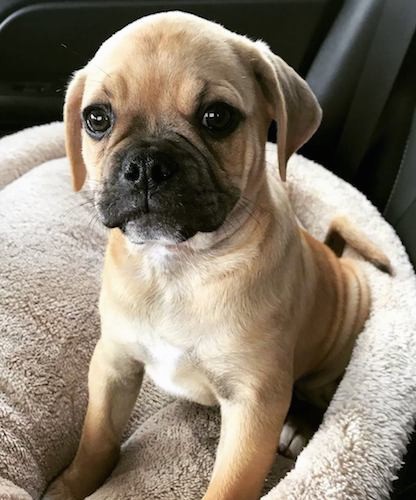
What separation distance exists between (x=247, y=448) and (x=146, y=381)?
49cm

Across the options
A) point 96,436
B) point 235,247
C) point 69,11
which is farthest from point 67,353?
point 69,11

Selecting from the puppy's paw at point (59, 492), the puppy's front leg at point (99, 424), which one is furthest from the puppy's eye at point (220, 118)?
the puppy's paw at point (59, 492)

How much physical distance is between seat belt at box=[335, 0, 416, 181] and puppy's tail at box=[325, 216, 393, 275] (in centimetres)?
25

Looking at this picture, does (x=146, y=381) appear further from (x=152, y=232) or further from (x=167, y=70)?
(x=167, y=70)

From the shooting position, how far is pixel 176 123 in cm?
133

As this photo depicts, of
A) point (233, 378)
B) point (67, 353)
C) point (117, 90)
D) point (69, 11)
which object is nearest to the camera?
point (117, 90)

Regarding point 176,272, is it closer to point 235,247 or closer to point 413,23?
point 235,247

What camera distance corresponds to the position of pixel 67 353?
1795 mm

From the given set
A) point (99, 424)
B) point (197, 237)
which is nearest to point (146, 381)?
point (99, 424)

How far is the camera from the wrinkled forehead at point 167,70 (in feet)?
4.31

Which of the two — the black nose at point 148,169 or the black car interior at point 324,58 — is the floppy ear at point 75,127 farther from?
the black car interior at point 324,58

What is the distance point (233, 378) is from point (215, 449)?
0.28 meters

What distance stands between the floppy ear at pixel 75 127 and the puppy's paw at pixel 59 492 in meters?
0.58

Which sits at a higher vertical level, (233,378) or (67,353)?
(233,378)
